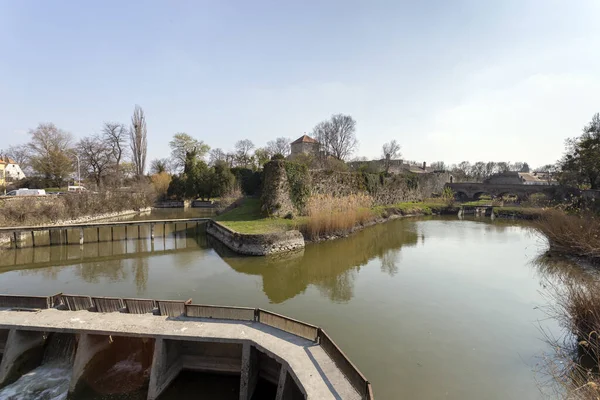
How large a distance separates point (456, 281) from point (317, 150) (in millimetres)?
39744

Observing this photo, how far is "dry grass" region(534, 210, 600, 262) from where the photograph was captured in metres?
13.8

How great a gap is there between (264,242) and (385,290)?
25.1 ft

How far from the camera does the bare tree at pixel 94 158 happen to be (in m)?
42.7

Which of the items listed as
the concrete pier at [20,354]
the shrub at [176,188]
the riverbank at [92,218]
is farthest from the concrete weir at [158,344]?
the shrub at [176,188]

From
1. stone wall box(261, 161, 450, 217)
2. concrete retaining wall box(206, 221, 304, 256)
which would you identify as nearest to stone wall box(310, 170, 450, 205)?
stone wall box(261, 161, 450, 217)

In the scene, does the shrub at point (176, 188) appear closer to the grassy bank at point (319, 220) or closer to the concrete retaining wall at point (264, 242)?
the grassy bank at point (319, 220)

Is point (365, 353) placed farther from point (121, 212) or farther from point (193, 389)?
point (121, 212)

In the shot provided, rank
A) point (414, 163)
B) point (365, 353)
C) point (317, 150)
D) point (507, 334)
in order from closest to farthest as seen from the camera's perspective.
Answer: point (365, 353) < point (507, 334) < point (317, 150) < point (414, 163)

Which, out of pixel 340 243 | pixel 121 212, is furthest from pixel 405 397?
pixel 121 212

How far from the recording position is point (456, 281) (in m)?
13.1

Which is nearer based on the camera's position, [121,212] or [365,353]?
[365,353]

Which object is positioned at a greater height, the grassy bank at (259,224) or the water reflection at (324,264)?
the grassy bank at (259,224)

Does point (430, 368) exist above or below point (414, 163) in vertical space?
below

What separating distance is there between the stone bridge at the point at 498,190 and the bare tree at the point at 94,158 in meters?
54.2
